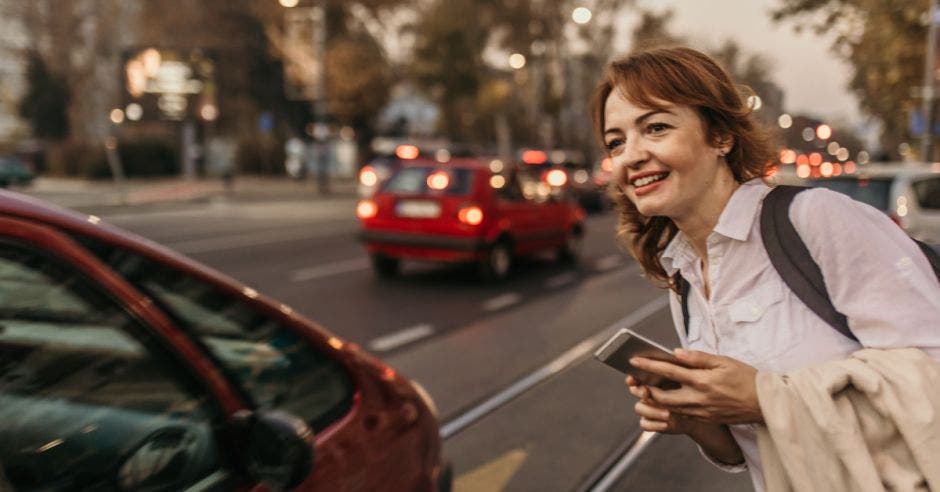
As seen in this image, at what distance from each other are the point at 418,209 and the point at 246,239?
5.83m

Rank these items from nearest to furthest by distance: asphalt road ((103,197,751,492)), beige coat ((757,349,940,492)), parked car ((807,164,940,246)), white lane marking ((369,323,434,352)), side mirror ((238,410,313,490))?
beige coat ((757,349,940,492)) → side mirror ((238,410,313,490)) → asphalt road ((103,197,751,492)) → white lane marking ((369,323,434,352)) → parked car ((807,164,940,246))

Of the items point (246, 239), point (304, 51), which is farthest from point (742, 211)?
point (304, 51)

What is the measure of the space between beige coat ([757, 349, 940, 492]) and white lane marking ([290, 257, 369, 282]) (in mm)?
10077

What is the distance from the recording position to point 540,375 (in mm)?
6270

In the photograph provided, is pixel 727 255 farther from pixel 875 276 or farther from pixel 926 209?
pixel 926 209

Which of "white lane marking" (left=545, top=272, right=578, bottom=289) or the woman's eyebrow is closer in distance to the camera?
the woman's eyebrow

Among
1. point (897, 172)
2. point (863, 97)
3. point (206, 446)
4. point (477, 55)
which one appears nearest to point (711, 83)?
point (206, 446)

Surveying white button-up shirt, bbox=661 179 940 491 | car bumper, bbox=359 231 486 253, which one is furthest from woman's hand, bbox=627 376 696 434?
car bumper, bbox=359 231 486 253

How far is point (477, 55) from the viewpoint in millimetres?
46188

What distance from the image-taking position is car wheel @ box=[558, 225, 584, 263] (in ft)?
45.7

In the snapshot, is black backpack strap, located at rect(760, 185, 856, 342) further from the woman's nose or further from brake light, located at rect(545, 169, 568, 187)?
brake light, located at rect(545, 169, 568, 187)

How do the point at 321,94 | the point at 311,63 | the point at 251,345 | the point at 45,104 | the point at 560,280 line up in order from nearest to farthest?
1. the point at 251,345
2. the point at 560,280
3. the point at 321,94
4. the point at 311,63
5. the point at 45,104

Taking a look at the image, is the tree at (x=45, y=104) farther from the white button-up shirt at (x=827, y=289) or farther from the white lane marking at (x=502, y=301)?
the white button-up shirt at (x=827, y=289)

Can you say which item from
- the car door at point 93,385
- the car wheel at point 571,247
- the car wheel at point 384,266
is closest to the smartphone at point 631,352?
the car door at point 93,385
